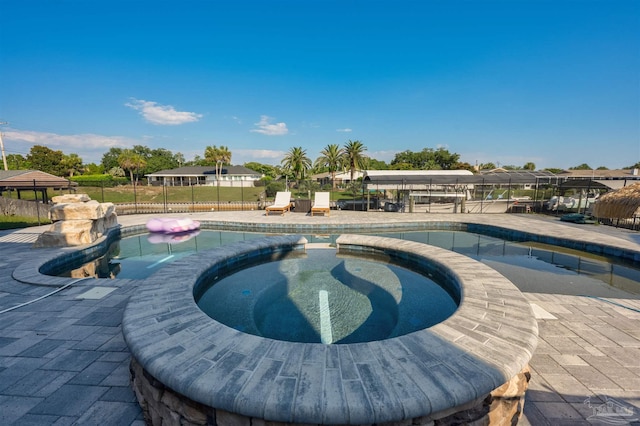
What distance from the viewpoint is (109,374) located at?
269 centimetres

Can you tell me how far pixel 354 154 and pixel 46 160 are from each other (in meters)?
43.8

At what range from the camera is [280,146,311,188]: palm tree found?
112ft

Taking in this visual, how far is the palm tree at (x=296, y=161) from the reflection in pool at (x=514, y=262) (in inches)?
996

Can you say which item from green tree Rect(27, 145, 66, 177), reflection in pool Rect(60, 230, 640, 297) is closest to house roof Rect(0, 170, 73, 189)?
reflection in pool Rect(60, 230, 640, 297)

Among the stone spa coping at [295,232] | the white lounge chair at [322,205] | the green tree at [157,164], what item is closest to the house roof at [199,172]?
the green tree at [157,164]

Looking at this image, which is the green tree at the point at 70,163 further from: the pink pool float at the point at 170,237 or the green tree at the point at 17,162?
the pink pool float at the point at 170,237

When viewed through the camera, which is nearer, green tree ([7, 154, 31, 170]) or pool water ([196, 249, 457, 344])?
pool water ([196, 249, 457, 344])

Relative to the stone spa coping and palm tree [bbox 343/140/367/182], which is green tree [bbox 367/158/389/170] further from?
the stone spa coping

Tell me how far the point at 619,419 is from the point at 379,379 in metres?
2.09

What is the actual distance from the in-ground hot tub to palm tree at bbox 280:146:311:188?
31972mm

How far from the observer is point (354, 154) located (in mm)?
30016

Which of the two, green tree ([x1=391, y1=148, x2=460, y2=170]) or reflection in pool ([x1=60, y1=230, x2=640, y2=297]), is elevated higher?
green tree ([x1=391, y1=148, x2=460, y2=170])

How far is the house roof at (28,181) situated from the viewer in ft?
40.8

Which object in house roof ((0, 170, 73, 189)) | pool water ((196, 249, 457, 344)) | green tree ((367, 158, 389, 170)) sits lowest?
pool water ((196, 249, 457, 344))
